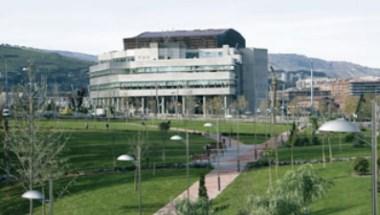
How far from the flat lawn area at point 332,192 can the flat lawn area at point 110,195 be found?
333 centimetres

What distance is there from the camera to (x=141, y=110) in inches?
7032

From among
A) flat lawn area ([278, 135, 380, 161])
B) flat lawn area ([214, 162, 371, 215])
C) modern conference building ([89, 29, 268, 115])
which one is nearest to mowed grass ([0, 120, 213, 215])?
flat lawn area ([214, 162, 371, 215])

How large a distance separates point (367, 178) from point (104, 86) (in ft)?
528

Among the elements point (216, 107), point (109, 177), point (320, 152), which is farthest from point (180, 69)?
point (109, 177)

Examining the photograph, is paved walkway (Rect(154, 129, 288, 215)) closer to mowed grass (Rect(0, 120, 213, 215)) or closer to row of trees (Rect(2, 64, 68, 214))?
mowed grass (Rect(0, 120, 213, 215))

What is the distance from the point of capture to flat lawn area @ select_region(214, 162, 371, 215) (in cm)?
3262

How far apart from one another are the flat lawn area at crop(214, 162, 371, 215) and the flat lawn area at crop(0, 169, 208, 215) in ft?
10.9

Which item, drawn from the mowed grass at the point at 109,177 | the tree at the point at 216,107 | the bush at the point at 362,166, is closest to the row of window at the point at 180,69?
the tree at the point at 216,107

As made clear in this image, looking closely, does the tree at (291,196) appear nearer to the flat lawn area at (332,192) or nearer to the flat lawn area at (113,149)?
the flat lawn area at (332,192)

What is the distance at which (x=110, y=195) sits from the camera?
42.4 metres

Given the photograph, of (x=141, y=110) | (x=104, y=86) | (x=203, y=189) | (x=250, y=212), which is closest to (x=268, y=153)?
(x=203, y=189)

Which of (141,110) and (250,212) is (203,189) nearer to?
(250,212)

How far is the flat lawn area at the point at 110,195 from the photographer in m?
39.0

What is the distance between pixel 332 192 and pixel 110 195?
12622 millimetres
